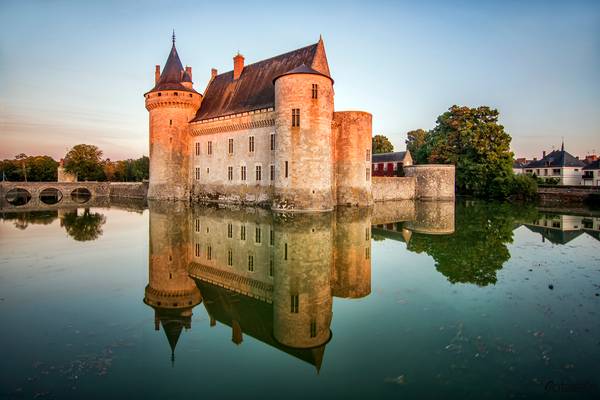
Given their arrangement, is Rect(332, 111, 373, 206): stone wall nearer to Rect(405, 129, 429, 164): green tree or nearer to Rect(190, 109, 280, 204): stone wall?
Rect(190, 109, 280, 204): stone wall

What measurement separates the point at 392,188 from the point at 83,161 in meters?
51.1

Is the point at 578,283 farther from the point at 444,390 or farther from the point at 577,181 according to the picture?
the point at 577,181

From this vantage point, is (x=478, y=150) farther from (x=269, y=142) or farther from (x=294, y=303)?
(x=294, y=303)

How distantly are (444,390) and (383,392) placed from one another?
635 millimetres

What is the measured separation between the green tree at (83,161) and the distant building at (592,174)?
75.8 m

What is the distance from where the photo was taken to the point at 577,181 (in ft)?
173

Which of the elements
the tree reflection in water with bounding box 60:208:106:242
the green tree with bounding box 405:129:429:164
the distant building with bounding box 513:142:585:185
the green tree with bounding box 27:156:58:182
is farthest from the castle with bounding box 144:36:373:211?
the green tree with bounding box 27:156:58:182

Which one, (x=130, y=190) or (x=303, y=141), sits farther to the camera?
(x=130, y=190)

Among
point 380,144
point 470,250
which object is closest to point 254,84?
point 470,250

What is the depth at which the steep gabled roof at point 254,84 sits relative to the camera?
977 inches

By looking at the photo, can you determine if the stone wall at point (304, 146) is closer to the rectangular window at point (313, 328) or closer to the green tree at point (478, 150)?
the rectangular window at point (313, 328)

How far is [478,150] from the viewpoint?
37312 millimetres


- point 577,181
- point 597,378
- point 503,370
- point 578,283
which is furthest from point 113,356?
point 577,181

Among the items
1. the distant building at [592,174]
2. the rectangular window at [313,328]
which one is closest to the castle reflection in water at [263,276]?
the rectangular window at [313,328]
